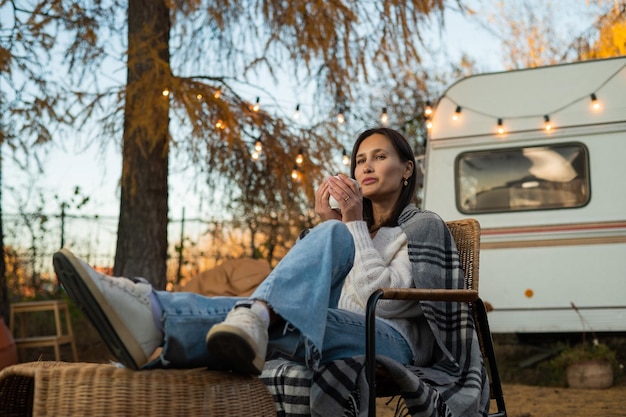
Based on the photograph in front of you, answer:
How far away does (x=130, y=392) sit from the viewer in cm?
162

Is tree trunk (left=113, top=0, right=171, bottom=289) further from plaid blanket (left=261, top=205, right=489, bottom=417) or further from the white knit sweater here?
plaid blanket (left=261, top=205, right=489, bottom=417)

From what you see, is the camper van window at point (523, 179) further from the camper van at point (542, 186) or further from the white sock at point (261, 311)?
the white sock at point (261, 311)

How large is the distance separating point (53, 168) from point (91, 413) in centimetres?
666

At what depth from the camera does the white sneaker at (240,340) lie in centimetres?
160

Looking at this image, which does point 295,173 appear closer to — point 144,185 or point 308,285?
point 144,185

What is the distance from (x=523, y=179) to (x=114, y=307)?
17.2 ft

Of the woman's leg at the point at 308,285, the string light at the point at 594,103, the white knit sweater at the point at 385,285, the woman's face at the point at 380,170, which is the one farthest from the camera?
the string light at the point at 594,103

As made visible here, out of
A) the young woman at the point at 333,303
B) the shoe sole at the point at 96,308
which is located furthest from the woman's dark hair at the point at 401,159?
the shoe sole at the point at 96,308

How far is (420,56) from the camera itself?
6.02m

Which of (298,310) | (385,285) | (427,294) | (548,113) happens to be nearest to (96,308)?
(298,310)

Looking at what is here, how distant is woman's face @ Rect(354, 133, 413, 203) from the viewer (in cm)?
278

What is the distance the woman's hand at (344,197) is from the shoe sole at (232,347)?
93cm

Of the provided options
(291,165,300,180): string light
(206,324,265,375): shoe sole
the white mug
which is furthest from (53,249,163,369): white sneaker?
(291,165,300,180): string light

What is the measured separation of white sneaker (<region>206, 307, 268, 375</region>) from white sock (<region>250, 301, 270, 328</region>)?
1 centimetres
